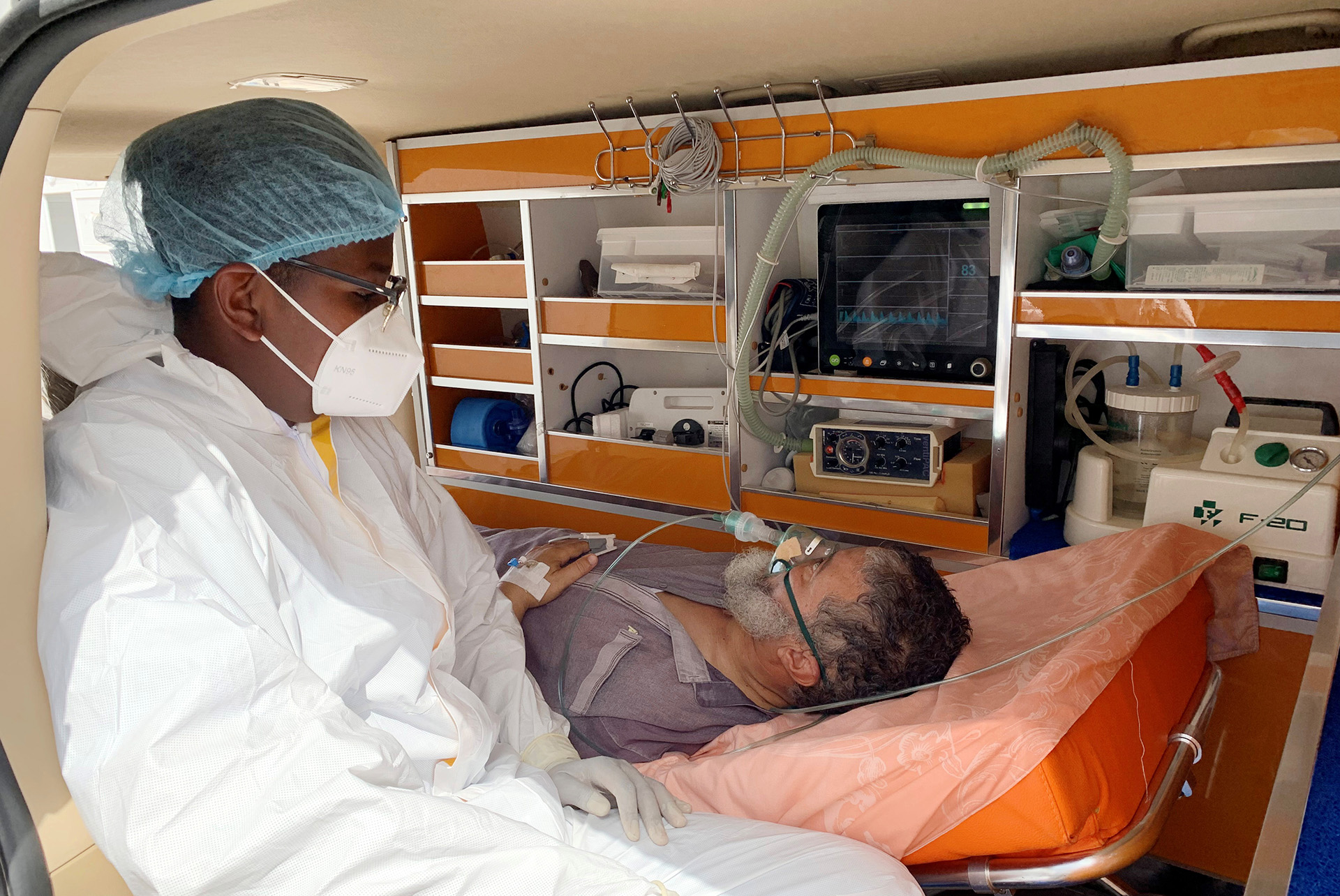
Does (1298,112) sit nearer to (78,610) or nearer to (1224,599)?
(1224,599)

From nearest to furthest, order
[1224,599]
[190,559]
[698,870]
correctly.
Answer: [190,559]
[698,870]
[1224,599]

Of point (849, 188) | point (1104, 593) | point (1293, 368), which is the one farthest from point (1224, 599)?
point (849, 188)

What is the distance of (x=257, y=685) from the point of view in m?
1.02

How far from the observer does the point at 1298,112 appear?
5.65 feet

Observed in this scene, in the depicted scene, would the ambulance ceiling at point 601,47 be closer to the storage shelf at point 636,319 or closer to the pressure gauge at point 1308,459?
the storage shelf at point 636,319

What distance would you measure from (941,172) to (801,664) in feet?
3.92

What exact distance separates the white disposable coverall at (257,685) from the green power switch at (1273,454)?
1329 mm

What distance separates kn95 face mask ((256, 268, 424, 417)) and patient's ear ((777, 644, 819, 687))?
90 centimetres

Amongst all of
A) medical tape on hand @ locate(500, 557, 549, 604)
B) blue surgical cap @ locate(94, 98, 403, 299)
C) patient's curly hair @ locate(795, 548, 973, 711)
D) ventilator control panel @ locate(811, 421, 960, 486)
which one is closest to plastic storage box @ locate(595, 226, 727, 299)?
ventilator control panel @ locate(811, 421, 960, 486)

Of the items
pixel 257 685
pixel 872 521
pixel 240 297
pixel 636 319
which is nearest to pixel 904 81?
pixel 636 319

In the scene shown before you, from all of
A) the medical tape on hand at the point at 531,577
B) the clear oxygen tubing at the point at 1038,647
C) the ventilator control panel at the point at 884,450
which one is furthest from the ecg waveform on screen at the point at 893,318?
the medical tape on hand at the point at 531,577

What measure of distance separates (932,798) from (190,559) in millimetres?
1116

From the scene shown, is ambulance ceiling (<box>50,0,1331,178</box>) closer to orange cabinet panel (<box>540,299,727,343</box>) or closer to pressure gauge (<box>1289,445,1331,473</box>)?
orange cabinet panel (<box>540,299,727,343</box>)

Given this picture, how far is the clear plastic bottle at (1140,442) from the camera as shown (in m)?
2.21
